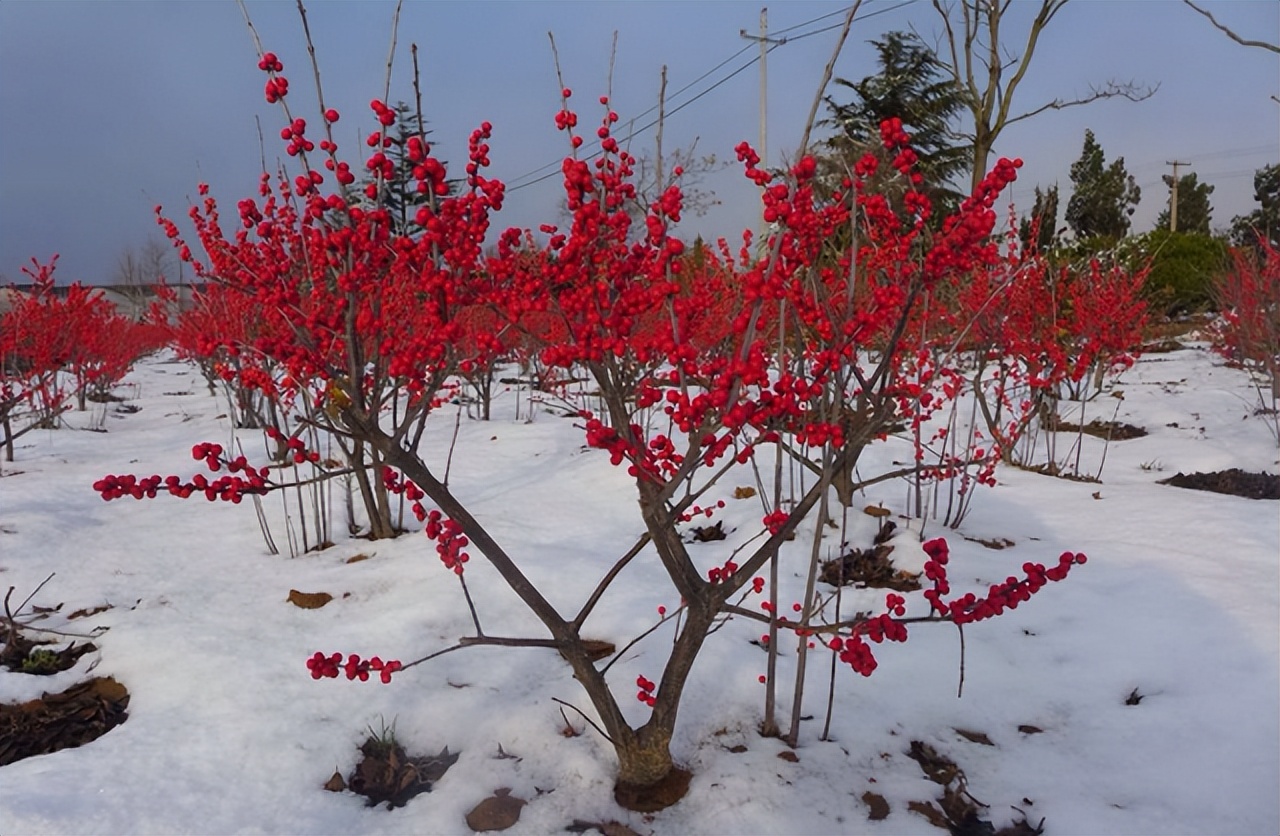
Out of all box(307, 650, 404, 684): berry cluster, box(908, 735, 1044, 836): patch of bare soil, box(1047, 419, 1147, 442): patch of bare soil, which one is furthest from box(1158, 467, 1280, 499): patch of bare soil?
box(307, 650, 404, 684): berry cluster

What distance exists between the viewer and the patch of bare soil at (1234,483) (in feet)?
16.7

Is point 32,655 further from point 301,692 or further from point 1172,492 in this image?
point 1172,492

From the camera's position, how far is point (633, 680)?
2.45m

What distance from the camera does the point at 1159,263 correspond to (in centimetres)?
1636

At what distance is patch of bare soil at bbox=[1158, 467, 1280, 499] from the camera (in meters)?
5.09

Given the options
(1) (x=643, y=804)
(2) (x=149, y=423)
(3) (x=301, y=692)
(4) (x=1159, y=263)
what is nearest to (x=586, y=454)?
(3) (x=301, y=692)

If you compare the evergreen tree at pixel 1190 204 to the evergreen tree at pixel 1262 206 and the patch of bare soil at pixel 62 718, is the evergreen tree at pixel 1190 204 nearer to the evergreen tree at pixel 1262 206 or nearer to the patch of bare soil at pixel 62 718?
the evergreen tree at pixel 1262 206

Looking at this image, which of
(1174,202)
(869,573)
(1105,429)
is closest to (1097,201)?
(1174,202)

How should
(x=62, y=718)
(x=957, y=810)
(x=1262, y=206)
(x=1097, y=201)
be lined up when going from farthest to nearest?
(x=1262, y=206) → (x=1097, y=201) → (x=62, y=718) → (x=957, y=810)

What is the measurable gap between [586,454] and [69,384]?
10.5 m

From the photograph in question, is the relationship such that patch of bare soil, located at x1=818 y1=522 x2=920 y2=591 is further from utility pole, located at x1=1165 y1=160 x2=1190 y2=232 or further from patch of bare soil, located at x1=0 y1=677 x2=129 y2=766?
utility pole, located at x1=1165 y1=160 x2=1190 y2=232

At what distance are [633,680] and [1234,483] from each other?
5305mm

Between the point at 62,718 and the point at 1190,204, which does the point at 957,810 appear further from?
the point at 1190,204

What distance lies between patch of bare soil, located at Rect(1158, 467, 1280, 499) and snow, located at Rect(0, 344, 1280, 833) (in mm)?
906
